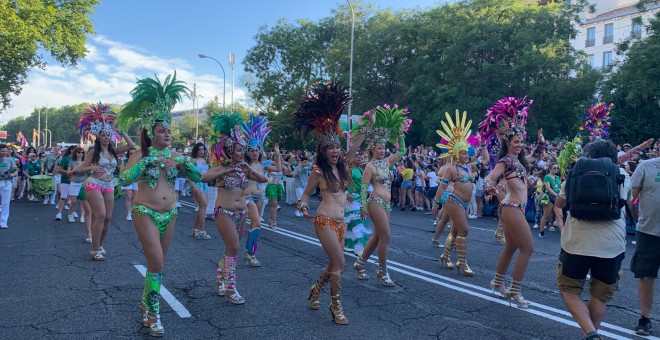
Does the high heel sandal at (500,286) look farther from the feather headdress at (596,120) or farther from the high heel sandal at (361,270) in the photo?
the feather headdress at (596,120)

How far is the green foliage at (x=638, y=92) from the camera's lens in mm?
22484

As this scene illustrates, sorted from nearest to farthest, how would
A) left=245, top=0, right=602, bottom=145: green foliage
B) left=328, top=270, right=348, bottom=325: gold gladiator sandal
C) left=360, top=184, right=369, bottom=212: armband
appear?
left=328, top=270, right=348, bottom=325: gold gladiator sandal
left=360, top=184, right=369, bottom=212: armband
left=245, top=0, right=602, bottom=145: green foliage

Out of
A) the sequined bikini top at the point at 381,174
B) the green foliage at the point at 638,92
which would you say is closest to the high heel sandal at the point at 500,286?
the sequined bikini top at the point at 381,174

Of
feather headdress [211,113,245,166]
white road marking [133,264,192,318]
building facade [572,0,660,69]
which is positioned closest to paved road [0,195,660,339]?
white road marking [133,264,192,318]

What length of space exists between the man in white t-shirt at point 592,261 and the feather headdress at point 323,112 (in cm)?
258

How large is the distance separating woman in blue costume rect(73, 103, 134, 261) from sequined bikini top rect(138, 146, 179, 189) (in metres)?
2.97

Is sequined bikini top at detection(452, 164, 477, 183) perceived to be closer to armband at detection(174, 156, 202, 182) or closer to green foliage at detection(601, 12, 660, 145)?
armband at detection(174, 156, 202, 182)

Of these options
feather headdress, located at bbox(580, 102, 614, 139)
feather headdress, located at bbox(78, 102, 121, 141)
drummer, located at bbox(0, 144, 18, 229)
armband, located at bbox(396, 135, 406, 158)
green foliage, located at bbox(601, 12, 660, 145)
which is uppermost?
green foliage, located at bbox(601, 12, 660, 145)

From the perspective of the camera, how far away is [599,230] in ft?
14.4

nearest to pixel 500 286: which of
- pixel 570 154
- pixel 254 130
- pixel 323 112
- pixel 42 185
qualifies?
pixel 323 112

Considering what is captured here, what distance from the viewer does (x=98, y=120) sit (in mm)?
8078

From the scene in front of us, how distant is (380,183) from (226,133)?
218cm

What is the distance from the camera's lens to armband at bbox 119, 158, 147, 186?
499 centimetres

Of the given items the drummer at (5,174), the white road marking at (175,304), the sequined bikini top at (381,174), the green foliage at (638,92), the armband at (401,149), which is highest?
the green foliage at (638,92)
